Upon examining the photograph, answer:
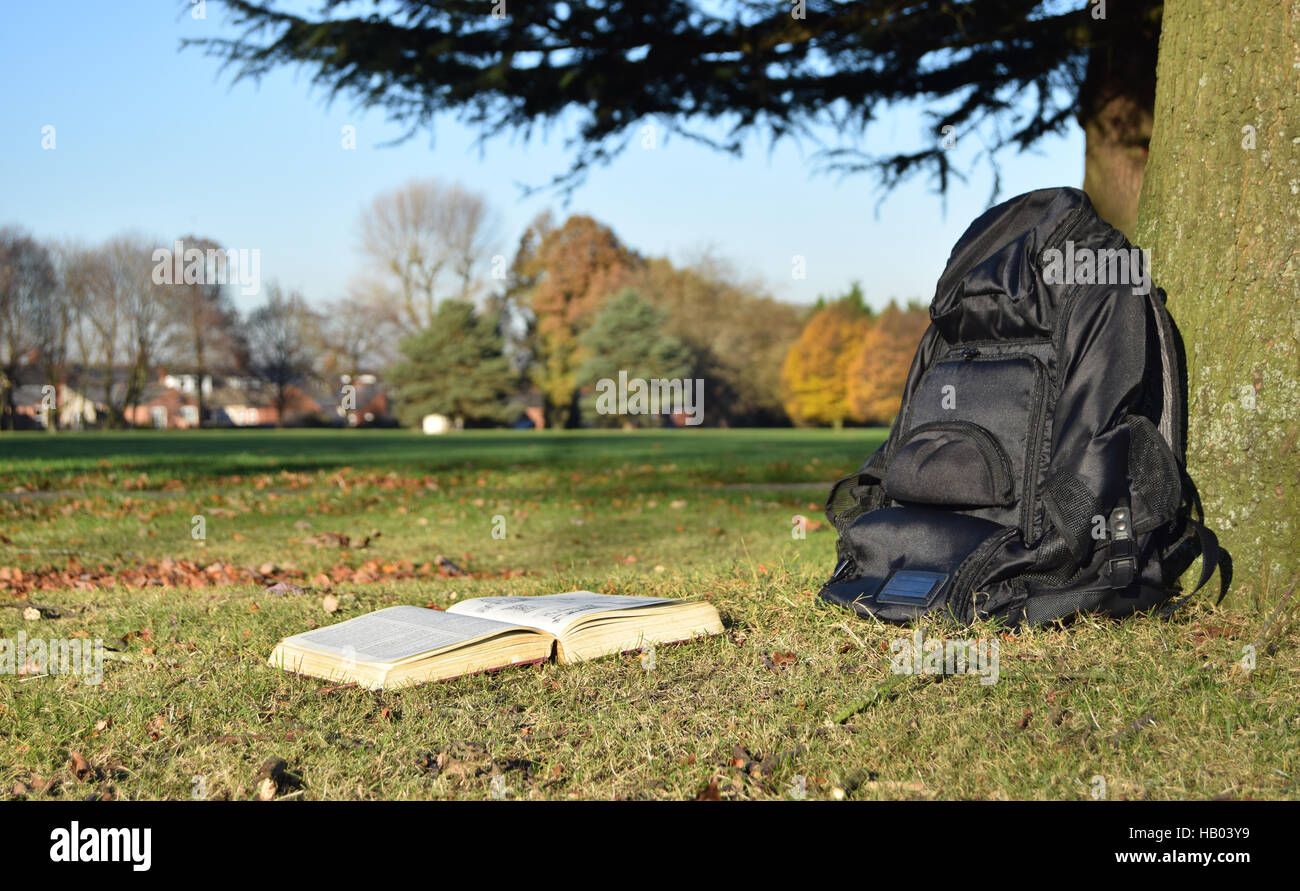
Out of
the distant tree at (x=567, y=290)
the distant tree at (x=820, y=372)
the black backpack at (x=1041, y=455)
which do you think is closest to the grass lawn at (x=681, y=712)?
the black backpack at (x=1041, y=455)

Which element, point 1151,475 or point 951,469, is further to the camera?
point 951,469

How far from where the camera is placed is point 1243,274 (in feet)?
11.1

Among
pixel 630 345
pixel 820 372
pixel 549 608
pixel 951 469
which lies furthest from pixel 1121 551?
pixel 820 372

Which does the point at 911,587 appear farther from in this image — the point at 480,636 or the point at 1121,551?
the point at 480,636

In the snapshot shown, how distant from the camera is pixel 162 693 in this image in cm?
274

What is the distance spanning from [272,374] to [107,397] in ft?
35.1

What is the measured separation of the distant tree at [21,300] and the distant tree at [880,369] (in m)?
41.2

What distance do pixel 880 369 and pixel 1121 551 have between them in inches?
2082

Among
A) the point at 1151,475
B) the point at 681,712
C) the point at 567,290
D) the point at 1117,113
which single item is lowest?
the point at 681,712

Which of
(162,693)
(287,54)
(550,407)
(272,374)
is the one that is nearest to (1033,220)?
(162,693)

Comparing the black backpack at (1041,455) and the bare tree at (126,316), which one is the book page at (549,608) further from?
the bare tree at (126,316)

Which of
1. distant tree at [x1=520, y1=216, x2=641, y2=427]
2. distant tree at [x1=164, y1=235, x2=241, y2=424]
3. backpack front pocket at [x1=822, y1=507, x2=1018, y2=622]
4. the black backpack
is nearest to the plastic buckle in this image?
the black backpack

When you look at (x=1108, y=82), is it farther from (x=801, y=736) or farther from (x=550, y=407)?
(x=550, y=407)

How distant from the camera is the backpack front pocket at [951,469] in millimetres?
3246
